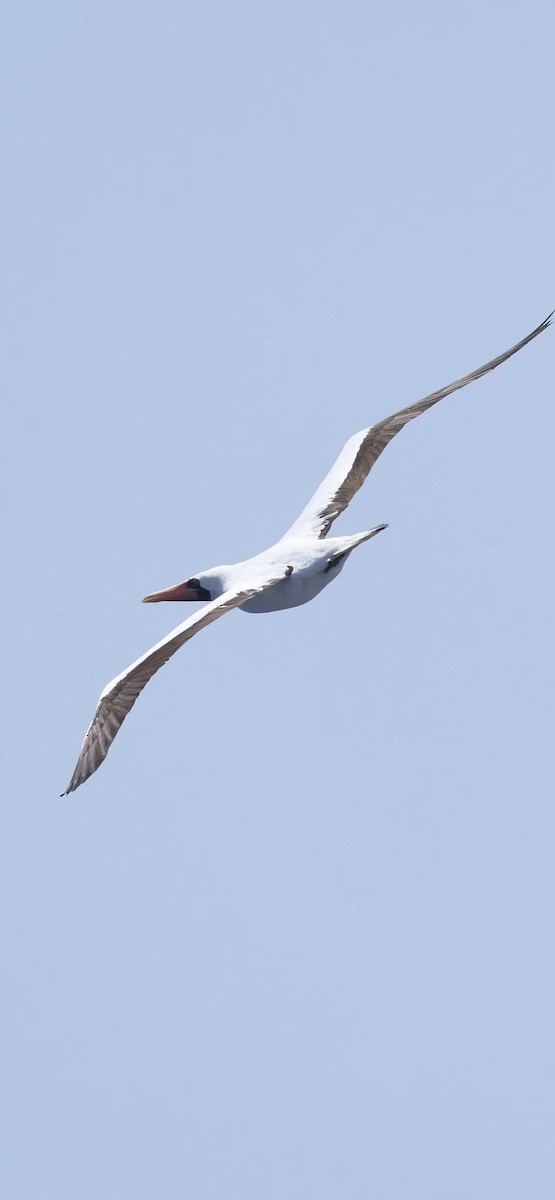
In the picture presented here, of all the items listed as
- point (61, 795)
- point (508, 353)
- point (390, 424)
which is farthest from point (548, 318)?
point (61, 795)

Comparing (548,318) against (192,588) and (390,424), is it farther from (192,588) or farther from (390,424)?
(192,588)

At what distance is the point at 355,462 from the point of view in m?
→ 29.4

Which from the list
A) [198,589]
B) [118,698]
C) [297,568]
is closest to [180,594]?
[198,589]

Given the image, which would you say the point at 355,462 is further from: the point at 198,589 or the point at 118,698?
the point at 118,698

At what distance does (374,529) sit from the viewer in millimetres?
26172

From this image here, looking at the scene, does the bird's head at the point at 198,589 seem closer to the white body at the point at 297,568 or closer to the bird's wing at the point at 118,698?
A: the white body at the point at 297,568

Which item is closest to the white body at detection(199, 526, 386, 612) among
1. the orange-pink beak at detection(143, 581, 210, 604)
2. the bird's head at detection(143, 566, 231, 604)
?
the bird's head at detection(143, 566, 231, 604)

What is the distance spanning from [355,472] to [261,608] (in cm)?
317

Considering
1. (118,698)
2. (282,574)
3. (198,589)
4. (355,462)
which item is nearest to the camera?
(118,698)

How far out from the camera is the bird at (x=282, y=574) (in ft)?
80.2

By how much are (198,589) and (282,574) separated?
2522 mm

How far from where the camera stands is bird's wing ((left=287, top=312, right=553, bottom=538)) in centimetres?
2867

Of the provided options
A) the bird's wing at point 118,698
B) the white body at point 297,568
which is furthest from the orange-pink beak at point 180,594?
the bird's wing at point 118,698

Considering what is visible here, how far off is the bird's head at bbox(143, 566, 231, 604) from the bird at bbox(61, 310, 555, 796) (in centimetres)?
1
